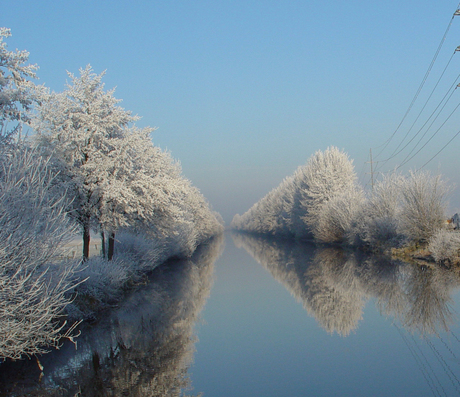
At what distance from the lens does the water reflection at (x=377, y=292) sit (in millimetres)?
10492

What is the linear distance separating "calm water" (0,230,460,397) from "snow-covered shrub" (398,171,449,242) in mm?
7995

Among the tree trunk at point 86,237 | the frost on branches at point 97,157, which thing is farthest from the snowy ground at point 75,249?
the frost on branches at point 97,157

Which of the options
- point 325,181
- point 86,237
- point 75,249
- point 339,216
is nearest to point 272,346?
point 86,237

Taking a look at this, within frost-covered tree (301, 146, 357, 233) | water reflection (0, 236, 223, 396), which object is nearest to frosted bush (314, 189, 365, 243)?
frost-covered tree (301, 146, 357, 233)

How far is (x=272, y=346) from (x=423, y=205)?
1780 cm

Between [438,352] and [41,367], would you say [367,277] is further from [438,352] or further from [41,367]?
[41,367]

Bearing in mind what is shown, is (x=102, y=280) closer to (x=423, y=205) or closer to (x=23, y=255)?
(x=23, y=255)

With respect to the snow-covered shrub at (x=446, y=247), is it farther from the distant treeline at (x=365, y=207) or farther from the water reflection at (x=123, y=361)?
Answer: the water reflection at (x=123, y=361)

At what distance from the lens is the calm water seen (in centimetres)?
674

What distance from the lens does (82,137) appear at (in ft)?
52.0

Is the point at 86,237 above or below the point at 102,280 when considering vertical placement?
above

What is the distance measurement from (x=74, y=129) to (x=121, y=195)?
3178 mm

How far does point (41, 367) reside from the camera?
770 cm

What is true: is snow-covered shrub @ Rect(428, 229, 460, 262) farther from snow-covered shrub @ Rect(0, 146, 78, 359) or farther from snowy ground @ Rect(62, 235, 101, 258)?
snow-covered shrub @ Rect(0, 146, 78, 359)
